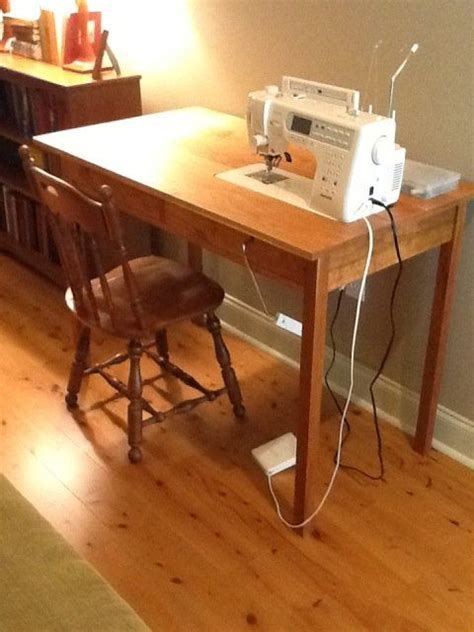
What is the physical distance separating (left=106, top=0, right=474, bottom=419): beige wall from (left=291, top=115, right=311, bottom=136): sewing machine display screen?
1.35ft

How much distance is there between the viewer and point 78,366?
2.42 meters

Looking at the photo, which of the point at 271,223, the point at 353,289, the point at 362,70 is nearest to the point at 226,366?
the point at 353,289

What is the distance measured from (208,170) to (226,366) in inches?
24.3

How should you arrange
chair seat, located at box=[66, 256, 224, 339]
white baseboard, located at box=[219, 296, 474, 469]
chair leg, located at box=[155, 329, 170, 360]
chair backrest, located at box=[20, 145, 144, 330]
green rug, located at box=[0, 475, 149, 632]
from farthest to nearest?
1. chair leg, located at box=[155, 329, 170, 360]
2. white baseboard, located at box=[219, 296, 474, 469]
3. chair seat, located at box=[66, 256, 224, 339]
4. chair backrest, located at box=[20, 145, 144, 330]
5. green rug, located at box=[0, 475, 149, 632]

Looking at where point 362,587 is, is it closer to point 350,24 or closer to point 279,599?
point 279,599

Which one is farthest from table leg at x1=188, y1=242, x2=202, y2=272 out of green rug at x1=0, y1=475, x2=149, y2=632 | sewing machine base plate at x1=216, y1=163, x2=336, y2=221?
green rug at x1=0, y1=475, x2=149, y2=632

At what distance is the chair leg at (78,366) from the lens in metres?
2.39

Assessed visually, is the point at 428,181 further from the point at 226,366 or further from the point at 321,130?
the point at 226,366

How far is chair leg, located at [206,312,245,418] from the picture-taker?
7.65ft

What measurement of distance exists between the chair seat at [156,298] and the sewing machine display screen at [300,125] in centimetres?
59

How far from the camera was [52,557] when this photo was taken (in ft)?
4.11

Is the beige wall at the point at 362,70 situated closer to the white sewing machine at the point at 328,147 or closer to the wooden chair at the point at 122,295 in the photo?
the white sewing machine at the point at 328,147

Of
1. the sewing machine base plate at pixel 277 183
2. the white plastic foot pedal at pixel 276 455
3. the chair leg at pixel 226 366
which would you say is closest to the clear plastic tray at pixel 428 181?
the sewing machine base plate at pixel 277 183

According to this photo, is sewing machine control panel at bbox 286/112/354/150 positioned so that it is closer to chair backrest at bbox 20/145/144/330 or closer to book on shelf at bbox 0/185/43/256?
chair backrest at bbox 20/145/144/330
